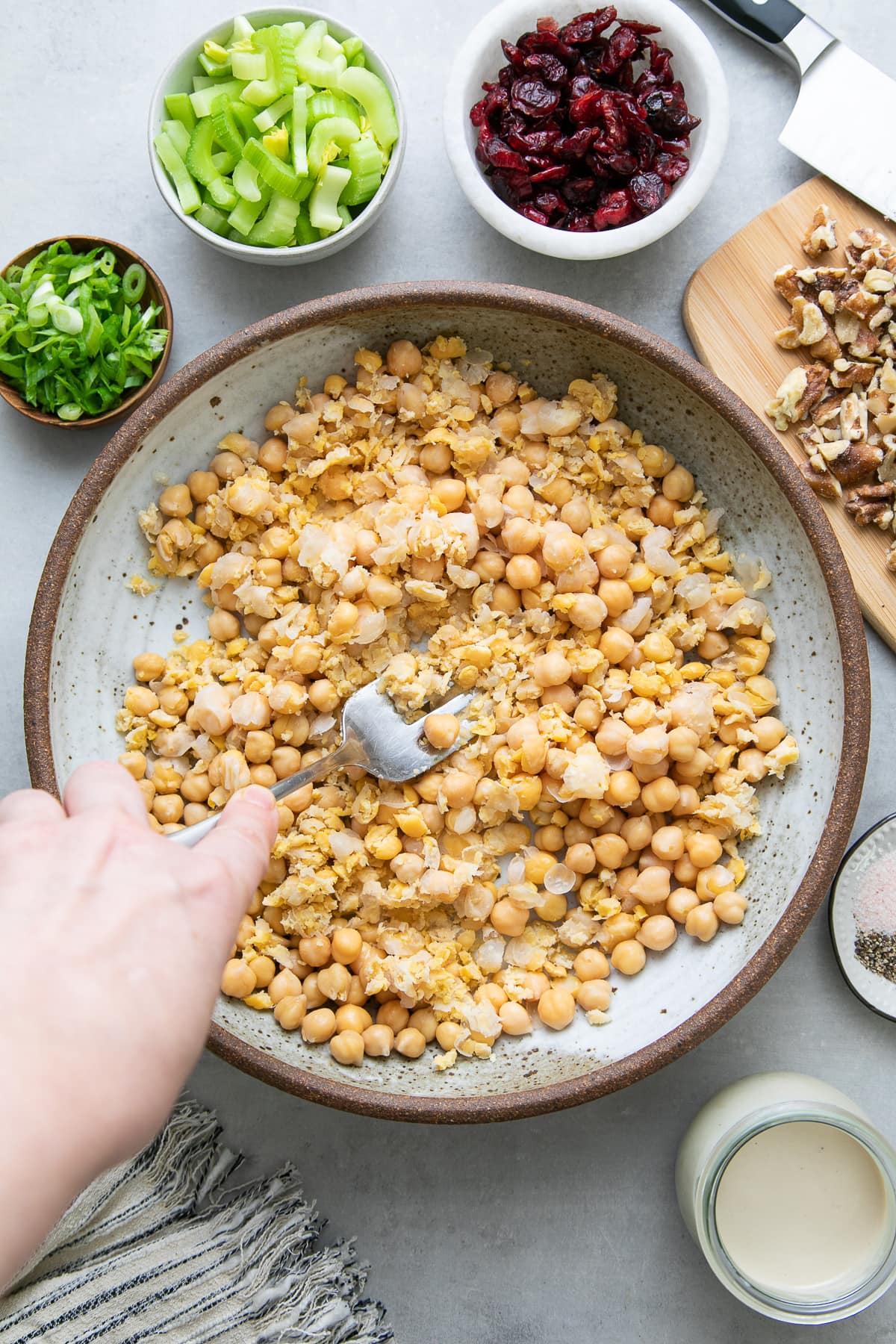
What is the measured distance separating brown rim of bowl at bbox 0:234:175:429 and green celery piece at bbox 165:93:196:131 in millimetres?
297

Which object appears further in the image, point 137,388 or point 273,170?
point 137,388

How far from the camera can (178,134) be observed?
2.28 m

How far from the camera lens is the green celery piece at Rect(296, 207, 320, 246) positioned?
228 cm

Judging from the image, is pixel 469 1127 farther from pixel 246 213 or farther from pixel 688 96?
pixel 688 96

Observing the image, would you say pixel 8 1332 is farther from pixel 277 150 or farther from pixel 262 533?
pixel 277 150

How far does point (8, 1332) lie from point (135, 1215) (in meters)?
0.30

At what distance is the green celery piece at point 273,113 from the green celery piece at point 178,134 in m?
0.17

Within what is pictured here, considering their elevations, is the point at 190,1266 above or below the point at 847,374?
below

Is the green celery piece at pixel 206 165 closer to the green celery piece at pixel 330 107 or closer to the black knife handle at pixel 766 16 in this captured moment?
the green celery piece at pixel 330 107

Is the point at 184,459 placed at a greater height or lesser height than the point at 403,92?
lesser

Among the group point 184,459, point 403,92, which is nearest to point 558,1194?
point 184,459

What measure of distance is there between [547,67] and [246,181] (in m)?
0.69

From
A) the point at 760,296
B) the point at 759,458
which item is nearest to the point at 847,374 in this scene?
the point at 760,296

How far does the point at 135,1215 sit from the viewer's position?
2.22 m
